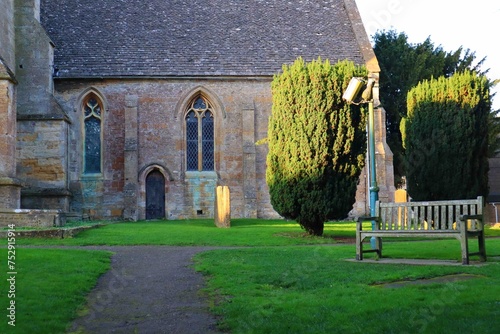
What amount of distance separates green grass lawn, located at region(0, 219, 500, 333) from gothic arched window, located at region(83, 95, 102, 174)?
16658 millimetres

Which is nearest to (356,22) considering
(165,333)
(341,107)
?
(341,107)

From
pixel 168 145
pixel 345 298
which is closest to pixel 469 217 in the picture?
pixel 345 298

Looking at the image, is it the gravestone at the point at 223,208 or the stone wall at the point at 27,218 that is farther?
the gravestone at the point at 223,208

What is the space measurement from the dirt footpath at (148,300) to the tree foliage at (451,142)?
10.9 meters

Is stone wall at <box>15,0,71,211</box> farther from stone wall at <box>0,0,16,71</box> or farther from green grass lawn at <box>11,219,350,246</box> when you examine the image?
green grass lawn at <box>11,219,350,246</box>

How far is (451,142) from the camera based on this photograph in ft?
65.7

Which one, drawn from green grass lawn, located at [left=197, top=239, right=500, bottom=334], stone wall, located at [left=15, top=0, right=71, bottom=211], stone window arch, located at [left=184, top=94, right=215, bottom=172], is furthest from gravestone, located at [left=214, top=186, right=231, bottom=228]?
green grass lawn, located at [left=197, top=239, right=500, bottom=334]

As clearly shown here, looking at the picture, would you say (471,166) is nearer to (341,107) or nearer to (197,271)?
(341,107)

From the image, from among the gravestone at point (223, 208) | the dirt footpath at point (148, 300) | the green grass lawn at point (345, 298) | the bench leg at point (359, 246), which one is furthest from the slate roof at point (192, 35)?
the green grass lawn at point (345, 298)

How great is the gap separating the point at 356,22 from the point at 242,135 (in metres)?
8.16

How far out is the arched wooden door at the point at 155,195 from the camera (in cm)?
2815

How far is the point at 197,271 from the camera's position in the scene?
10.3m

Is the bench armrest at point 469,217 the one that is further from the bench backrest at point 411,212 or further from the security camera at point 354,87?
the security camera at point 354,87

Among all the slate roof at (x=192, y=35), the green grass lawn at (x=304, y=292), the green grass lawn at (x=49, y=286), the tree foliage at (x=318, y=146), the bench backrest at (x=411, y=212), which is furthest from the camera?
the slate roof at (x=192, y=35)
